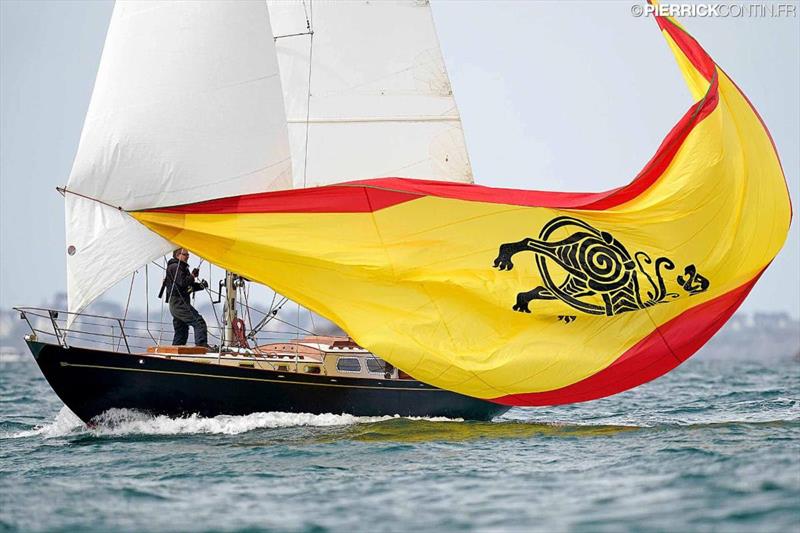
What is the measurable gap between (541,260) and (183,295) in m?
6.28

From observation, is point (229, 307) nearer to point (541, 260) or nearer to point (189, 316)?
point (189, 316)

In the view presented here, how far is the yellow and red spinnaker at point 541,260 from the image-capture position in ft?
58.7

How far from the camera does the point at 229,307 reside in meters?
21.5

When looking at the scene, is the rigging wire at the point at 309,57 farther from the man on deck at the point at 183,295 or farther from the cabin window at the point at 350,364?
the cabin window at the point at 350,364

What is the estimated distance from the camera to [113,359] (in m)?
18.8

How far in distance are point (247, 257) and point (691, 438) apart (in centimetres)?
709

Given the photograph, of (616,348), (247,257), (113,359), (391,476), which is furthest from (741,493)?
(113,359)

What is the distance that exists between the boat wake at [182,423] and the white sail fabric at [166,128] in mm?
1875

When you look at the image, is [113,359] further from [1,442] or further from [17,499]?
[17,499]

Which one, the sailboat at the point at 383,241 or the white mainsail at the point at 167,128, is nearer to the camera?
the sailboat at the point at 383,241

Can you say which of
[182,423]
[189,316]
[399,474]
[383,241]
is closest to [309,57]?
[189,316]

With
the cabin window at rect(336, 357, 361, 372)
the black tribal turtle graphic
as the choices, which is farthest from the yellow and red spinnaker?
the cabin window at rect(336, 357, 361, 372)

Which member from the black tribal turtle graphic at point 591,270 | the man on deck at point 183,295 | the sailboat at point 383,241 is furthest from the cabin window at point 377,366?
the black tribal turtle graphic at point 591,270

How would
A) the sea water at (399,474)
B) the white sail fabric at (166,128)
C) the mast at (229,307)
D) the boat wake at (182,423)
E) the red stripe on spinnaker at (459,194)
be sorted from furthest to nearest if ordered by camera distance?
1. the mast at (229,307)
2. the white sail fabric at (166,128)
3. the boat wake at (182,423)
4. the red stripe on spinnaker at (459,194)
5. the sea water at (399,474)
